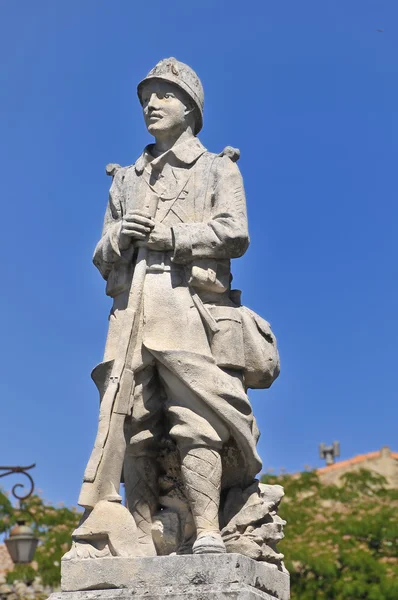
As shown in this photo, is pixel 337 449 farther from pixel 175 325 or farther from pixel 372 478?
pixel 175 325

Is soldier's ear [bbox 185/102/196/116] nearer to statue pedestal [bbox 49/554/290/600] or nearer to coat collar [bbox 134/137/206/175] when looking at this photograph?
coat collar [bbox 134/137/206/175]

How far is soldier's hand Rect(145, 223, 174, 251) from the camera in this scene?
1003cm

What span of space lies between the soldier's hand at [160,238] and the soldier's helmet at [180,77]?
1.13 m

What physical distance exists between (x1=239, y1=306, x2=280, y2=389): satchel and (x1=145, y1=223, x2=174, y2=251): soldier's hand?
762 millimetres

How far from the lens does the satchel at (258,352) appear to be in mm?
10102

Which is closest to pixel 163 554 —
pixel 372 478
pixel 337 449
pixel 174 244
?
pixel 174 244

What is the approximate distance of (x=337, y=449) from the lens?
55.9 meters

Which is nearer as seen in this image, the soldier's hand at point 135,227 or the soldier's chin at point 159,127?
the soldier's hand at point 135,227

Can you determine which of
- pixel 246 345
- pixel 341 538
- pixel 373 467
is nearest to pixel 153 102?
pixel 246 345

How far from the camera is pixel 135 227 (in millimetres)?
10039

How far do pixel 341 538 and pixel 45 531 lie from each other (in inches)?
252

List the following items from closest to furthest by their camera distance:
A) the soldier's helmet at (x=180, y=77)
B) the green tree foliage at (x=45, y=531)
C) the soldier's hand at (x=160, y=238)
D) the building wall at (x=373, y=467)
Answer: the soldier's hand at (x=160, y=238), the soldier's helmet at (x=180, y=77), the green tree foliage at (x=45, y=531), the building wall at (x=373, y=467)

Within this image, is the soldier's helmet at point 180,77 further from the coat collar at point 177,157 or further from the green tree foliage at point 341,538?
the green tree foliage at point 341,538

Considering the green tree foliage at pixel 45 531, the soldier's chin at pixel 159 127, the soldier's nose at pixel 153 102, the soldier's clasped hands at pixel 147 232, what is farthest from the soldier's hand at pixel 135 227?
the green tree foliage at pixel 45 531
